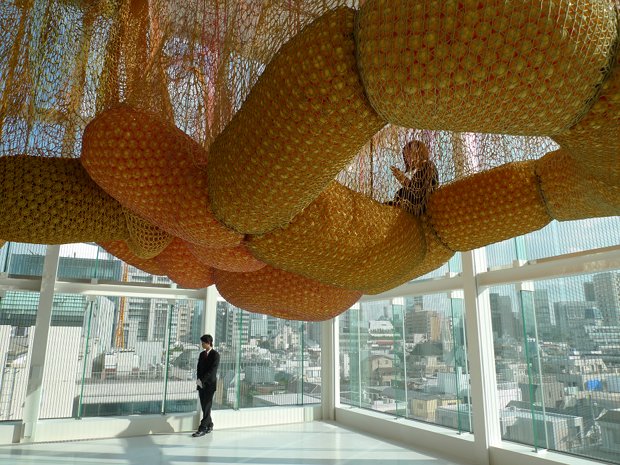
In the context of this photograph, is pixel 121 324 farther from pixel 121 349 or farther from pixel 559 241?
pixel 559 241

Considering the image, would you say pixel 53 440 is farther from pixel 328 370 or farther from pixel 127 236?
pixel 127 236

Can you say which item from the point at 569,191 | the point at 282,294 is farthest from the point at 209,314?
the point at 569,191

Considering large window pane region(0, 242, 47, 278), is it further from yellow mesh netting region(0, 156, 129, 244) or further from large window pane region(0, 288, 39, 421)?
yellow mesh netting region(0, 156, 129, 244)

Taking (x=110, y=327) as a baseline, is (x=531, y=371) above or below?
below

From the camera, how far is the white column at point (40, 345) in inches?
219

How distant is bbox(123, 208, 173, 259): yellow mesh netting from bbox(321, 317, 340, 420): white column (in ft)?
21.4

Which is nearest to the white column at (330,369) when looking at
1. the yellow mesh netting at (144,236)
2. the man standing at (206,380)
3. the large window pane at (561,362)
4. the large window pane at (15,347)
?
the man standing at (206,380)

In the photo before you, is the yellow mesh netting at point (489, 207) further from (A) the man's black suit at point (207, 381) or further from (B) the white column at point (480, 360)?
(A) the man's black suit at point (207, 381)

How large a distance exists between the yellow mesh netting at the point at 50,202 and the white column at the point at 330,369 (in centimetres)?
668

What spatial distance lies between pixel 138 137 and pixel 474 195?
2.21ft

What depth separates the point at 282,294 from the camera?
1.15m

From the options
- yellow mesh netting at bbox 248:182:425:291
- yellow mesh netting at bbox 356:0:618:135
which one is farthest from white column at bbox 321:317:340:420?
yellow mesh netting at bbox 356:0:618:135

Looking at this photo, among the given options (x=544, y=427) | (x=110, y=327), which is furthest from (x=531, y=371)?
(x=110, y=327)

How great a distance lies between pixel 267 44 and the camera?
2.49ft
